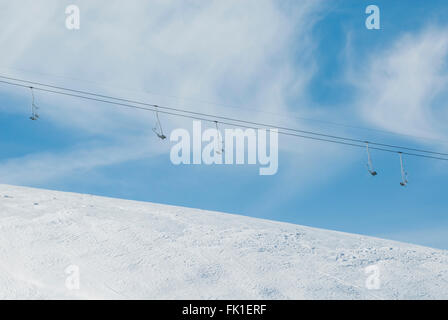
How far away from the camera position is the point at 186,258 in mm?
13445

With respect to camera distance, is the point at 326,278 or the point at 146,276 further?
the point at 326,278

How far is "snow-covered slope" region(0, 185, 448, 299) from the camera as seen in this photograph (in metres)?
11.8

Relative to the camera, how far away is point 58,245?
45.0 feet

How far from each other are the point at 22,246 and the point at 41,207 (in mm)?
3760

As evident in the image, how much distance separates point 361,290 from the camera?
1259cm

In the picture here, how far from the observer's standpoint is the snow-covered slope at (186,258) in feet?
38.6
